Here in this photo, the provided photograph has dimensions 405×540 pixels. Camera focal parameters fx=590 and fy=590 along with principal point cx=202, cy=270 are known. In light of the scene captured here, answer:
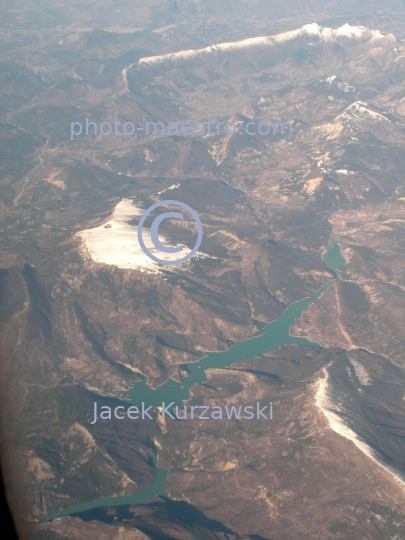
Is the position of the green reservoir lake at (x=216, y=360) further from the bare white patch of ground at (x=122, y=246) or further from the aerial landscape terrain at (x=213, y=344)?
the bare white patch of ground at (x=122, y=246)

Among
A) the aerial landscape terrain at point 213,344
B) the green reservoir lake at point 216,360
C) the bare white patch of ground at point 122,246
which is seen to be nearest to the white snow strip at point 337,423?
the aerial landscape terrain at point 213,344

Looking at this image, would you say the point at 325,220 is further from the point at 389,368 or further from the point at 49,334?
the point at 49,334

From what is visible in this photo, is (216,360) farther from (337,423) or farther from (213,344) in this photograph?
(337,423)

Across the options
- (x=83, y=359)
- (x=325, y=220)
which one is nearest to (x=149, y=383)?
(x=83, y=359)

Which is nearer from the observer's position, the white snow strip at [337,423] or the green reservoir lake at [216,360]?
the white snow strip at [337,423]

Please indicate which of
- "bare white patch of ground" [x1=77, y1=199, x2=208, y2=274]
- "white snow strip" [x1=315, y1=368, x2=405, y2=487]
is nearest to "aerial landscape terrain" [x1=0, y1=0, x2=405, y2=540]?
"white snow strip" [x1=315, y1=368, x2=405, y2=487]

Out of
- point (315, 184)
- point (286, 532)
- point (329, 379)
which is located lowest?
point (286, 532)

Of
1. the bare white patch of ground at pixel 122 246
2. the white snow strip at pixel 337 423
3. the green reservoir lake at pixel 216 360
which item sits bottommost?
the green reservoir lake at pixel 216 360

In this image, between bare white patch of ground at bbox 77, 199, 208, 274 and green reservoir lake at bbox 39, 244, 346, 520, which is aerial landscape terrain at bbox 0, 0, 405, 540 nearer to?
green reservoir lake at bbox 39, 244, 346, 520

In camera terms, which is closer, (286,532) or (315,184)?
(286,532)
